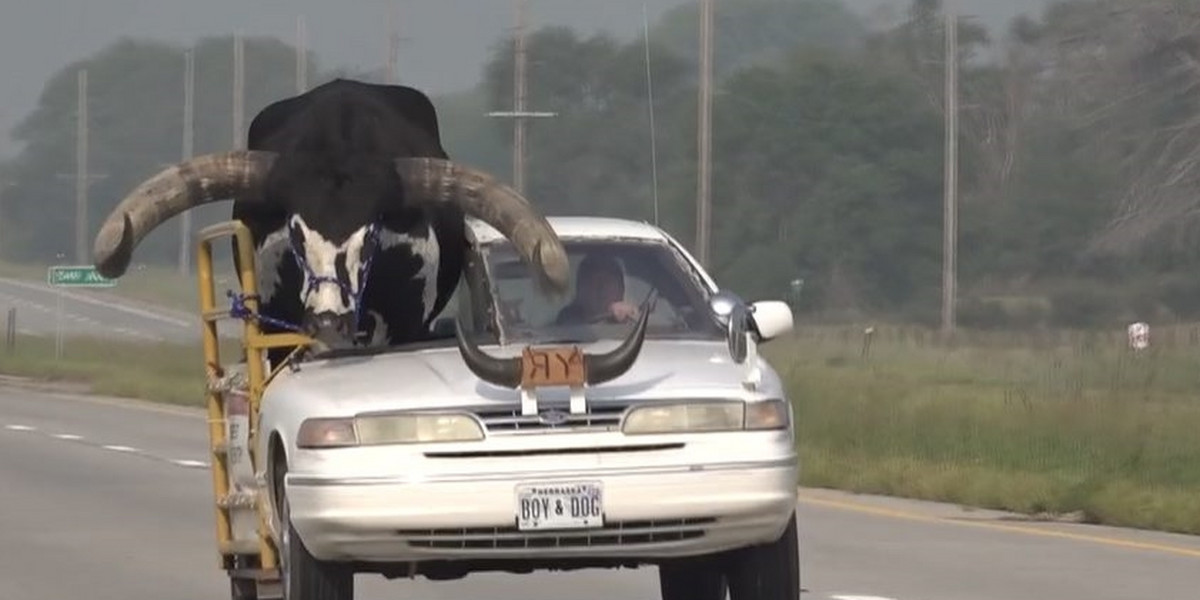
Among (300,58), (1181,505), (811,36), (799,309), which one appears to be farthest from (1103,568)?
(811,36)

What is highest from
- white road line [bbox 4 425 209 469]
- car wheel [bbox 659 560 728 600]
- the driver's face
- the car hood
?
the driver's face

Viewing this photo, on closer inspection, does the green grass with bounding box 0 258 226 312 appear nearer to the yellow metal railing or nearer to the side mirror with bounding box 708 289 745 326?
the yellow metal railing

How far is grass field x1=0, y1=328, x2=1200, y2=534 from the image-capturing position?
2286 cm

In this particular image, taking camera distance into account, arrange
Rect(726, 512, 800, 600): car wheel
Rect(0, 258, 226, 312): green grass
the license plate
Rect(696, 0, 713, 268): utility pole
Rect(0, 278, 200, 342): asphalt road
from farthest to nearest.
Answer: Rect(0, 258, 226, 312): green grass, Rect(0, 278, 200, 342): asphalt road, Rect(696, 0, 713, 268): utility pole, Rect(726, 512, 800, 600): car wheel, the license plate

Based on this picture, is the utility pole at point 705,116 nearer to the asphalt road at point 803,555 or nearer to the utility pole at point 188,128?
the asphalt road at point 803,555

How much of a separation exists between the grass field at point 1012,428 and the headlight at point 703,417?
8.74 m

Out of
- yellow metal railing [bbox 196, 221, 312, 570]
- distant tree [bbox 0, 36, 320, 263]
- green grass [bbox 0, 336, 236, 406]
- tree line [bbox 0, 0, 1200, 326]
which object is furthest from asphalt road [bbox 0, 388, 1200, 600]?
distant tree [bbox 0, 36, 320, 263]

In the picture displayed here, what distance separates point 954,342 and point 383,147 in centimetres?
5476

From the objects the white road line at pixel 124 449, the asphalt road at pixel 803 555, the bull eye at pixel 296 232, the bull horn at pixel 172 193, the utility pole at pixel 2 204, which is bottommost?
the asphalt road at pixel 803 555

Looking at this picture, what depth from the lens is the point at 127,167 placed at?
588 feet

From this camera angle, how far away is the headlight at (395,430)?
1188 cm

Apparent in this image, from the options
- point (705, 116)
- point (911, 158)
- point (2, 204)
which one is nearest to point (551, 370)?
point (705, 116)

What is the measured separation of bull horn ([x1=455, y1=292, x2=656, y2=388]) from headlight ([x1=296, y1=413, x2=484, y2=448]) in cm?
18

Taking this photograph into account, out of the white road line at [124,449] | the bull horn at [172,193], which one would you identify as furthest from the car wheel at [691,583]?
the white road line at [124,449]
